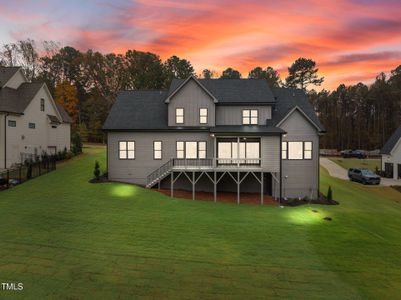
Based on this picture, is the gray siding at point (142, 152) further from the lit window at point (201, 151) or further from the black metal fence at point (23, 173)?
the black metal fence at point (23, 173)

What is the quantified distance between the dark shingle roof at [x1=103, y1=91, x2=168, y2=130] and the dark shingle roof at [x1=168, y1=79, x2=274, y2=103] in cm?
222

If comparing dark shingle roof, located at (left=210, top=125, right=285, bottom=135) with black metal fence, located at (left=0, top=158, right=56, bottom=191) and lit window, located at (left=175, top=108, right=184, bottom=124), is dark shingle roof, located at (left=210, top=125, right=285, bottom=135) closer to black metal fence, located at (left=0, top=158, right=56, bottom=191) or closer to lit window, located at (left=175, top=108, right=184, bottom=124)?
lit window, located at (left=175, top=108, right=184, bottom=124)

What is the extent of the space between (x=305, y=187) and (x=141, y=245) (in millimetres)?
18869

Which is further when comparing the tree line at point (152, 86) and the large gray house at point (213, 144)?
the tree line at point (152, 86)

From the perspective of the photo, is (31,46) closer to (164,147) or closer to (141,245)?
(164,147)

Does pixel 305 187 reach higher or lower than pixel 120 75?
lower

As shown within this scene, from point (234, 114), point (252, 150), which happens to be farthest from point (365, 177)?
point (234, 114)

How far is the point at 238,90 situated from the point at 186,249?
20.8 meters

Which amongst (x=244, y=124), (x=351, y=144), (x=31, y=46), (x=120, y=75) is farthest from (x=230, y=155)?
(x=351, y=144)

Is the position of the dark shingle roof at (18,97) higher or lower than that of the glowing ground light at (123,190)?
higher

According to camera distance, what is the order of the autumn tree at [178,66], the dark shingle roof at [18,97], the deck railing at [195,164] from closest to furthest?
the deck railing at [195,164]
the dark shingle roof at [18,97]
the autumn tree at [178,66]

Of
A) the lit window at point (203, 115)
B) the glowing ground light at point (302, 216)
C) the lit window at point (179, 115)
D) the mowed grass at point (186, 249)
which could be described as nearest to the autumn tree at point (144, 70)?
the lit window at point (179, 115)

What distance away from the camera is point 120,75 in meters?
74.6

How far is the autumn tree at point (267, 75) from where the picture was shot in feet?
294
